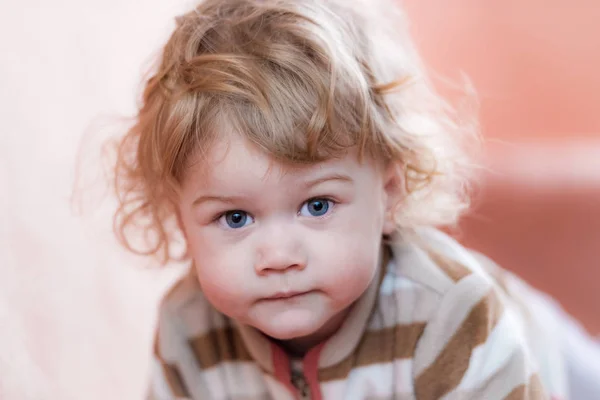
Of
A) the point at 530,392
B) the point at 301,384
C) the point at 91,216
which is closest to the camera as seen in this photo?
the point at 530,392

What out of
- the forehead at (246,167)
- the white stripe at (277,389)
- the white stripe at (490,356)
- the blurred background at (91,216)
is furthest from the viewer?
the blurred background at (91,216)

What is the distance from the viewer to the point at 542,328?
4.24ft

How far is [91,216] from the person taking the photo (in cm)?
130

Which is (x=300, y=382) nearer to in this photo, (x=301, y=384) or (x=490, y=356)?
(x=301, y=384)

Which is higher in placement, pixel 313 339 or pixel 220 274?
pixel 220 274

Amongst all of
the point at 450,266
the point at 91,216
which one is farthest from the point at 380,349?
the point at 91,216

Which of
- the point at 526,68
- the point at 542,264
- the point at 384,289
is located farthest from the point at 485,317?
the point at 526,68

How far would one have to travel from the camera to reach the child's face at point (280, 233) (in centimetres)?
83

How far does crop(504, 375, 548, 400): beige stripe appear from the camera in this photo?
0.91m

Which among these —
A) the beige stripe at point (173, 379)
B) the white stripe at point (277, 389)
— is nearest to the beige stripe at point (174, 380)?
the beige stripe at point (173, 379)

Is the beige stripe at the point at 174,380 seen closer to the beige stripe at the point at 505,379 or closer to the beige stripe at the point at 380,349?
the beige stripe at the point at 380,349

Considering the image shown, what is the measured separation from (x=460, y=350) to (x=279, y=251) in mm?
260

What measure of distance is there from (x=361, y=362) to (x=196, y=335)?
0.73ft


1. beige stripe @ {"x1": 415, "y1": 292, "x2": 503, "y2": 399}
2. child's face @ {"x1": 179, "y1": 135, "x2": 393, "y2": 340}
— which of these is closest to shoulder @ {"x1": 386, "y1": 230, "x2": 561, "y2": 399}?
beige stripe @ {"x1": 415, "y1": 292, "x2": 503, "y2": 399}
